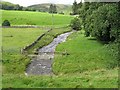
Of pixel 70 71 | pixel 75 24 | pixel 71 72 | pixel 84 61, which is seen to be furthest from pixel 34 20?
pixel 71 72

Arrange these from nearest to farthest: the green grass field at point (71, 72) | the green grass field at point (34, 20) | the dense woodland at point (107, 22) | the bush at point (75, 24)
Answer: the green grass field at point (71, 72) < the dense woodland at point (107, 22) < the bush at point (75, 24) < the green grass field at point (34, 20)

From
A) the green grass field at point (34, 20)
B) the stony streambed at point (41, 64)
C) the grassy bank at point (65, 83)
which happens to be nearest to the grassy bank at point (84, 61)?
the stony streambed at point (41, 64)

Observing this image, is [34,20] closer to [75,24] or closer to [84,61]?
[75,24]

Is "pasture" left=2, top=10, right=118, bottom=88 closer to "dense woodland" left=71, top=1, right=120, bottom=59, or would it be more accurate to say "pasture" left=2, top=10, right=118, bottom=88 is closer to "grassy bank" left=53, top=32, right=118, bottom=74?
"grassy bank" left=53, top=32, right=118, bottom=74

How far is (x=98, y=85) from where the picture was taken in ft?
75.3

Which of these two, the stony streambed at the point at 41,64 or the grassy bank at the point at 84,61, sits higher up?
the grassy bank at the point at 84,61

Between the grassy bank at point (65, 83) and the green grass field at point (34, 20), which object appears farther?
the green grass field at point (34, 20)

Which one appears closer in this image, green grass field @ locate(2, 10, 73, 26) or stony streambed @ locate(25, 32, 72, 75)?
stony streambed @ locate(25, 32, 72, 75)

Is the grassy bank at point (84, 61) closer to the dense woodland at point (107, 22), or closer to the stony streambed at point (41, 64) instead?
the stony streambed at point (41, 64)

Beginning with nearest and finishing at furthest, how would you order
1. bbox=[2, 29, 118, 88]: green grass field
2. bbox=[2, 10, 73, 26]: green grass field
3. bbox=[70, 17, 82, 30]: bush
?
bbox=[2, 29, 118, 88]: green grass field < bbox=[70, 17, 82, 30]: bush < bbox=[2, 10, 73, 26]: green grass field

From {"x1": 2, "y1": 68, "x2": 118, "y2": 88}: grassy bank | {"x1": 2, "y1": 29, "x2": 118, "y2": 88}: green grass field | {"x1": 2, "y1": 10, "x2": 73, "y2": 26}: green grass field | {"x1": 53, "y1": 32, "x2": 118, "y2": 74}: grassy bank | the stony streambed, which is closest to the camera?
{"x1": 2, "y1": 68, "x2": 118, "y2": 88}: grassy bank

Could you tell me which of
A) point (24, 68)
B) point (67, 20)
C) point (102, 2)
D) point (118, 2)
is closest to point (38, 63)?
point (24, 68)

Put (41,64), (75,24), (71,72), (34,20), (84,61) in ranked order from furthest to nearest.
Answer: (34,20)
(75,24)
(41,64)
(84,61)
(71,72)

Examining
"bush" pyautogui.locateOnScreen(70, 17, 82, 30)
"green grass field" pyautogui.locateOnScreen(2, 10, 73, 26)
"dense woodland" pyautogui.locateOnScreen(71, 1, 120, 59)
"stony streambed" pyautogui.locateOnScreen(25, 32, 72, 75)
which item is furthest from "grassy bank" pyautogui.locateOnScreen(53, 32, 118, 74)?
"green grass field" pyautogui.locateOnScreen(2, 10, 73, 26)
